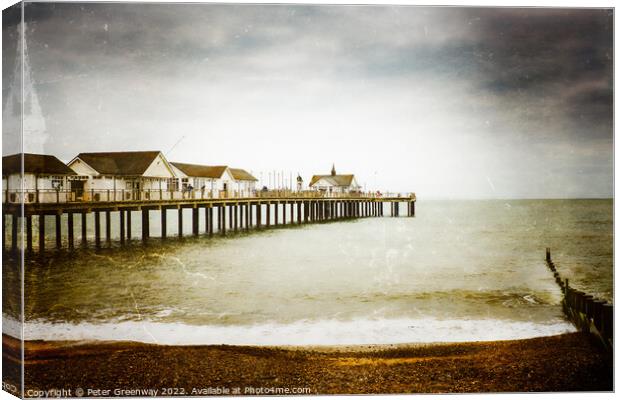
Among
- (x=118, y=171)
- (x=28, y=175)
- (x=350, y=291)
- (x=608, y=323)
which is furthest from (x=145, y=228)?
(x=608, y=323)

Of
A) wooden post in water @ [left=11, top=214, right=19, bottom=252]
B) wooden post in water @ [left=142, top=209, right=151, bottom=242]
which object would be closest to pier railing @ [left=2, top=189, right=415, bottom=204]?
wooden post in water @ [left=11, top=214, right=19, bottom=252]

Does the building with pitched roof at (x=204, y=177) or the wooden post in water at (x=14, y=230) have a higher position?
the building with pitched roof at (x=204, y=177)

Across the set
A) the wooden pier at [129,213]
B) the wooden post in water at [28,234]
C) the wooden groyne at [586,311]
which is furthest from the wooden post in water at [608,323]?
the wooden post in water at [28,234]

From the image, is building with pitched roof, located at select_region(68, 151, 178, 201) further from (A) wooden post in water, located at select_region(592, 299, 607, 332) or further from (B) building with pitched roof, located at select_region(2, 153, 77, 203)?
(A) wooden post in water, located at select_region(592, 299, 607, 332)

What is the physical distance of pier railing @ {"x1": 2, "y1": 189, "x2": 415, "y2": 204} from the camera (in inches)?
211

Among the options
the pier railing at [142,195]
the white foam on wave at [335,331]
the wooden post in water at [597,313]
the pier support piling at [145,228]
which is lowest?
the white foam on wave at [335,331]

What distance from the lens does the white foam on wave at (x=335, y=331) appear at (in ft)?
18.0

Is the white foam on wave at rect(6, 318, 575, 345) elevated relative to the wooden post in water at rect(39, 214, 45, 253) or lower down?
lower down

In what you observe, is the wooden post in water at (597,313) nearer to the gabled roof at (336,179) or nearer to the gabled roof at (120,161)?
the gabled roof at (336,179)

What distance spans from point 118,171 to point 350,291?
131 inches

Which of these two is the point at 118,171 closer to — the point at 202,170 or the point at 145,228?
the point at 202,170

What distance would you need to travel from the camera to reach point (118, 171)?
21.2 ft

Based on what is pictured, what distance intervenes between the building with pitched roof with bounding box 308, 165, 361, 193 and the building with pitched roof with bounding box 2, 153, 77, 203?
3073 millimetres

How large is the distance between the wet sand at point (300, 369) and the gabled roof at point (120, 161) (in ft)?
6.78
